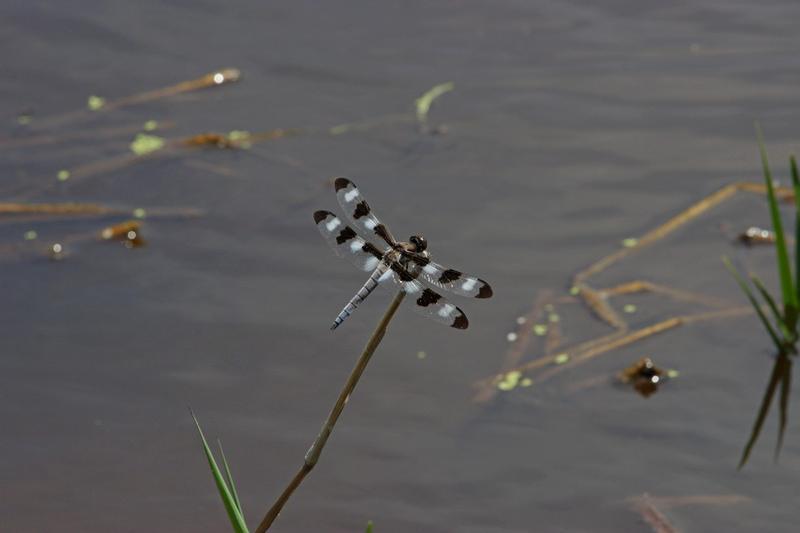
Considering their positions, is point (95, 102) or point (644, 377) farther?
point (95, 102)

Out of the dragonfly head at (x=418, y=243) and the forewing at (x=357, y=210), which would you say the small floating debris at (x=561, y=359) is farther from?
the dragonfly head at (x=418, y=243)

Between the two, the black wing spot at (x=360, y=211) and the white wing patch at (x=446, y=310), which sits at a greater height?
the black wing spot at (x=360, y=211)

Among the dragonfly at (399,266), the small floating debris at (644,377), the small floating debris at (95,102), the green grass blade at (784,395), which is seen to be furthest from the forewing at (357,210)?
the small floating debris at (95,102)

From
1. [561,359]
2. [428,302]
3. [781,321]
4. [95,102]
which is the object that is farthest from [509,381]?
[95,102]

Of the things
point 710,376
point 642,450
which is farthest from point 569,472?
point 710,376

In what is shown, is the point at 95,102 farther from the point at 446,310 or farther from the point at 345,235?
the point at 446,310

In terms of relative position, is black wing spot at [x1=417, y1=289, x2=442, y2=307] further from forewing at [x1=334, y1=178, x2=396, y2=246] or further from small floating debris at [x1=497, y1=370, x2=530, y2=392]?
small floating debris at [x1=497, y1=370, x2=530, y2=392]

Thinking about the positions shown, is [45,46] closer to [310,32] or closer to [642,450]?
[310,32]
